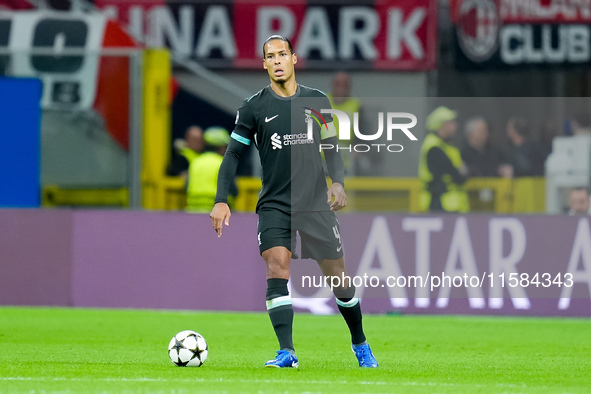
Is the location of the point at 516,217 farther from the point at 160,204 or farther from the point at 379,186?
the point at 160,204

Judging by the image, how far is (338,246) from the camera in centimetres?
754

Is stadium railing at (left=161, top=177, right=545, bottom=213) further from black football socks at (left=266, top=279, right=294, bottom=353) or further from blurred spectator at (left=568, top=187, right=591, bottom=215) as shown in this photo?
black football socks at (left=266, top=279, right=294, bottom=353)

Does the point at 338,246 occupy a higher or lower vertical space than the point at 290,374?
higher

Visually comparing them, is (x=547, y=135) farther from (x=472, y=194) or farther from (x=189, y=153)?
(x=189, y=153)

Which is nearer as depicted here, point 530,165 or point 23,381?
point 23,381

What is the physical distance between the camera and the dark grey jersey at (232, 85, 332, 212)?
745 centimetres

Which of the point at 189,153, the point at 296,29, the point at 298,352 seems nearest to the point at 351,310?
the point at 298,352

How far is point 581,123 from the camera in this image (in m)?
12.7

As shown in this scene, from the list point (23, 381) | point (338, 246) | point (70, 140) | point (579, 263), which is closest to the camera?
point (23, 381)

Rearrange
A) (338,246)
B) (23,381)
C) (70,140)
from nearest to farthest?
1. (23,381)
2. (338,246)
3. (70,140)

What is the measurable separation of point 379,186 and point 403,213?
384 millimetres

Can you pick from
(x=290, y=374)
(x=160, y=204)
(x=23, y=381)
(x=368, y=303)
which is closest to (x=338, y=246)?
(x=290, y=374)

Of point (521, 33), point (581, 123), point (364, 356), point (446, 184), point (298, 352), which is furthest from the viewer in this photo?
point (521, 33)

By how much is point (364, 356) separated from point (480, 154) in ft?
18.2
